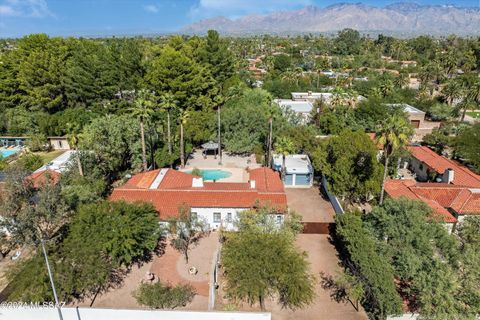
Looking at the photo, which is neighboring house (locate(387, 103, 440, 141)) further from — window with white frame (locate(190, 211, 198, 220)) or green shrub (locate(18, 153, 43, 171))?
green shrub (locate(18, 153, 43, 171))

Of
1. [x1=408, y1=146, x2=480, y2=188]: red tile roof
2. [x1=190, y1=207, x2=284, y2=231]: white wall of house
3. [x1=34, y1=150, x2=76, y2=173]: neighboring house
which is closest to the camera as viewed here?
[x1=190, y1=207, x2=284, y2=231]: white wall of house

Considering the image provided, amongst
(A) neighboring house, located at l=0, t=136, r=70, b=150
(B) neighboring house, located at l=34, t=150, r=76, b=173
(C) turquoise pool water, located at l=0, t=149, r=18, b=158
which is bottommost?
(C) turquoise pool water, located at l=0, t=149, r=18, b=158

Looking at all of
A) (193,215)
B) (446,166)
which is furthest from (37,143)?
(446,166)

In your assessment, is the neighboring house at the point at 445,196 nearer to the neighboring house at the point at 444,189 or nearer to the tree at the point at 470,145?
the neighboring house at the point at 444,189

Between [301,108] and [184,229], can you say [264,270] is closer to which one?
[184,229]

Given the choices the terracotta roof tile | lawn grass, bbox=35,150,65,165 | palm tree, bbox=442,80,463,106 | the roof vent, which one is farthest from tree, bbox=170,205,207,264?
palm tree, bbox=442,80,463,106

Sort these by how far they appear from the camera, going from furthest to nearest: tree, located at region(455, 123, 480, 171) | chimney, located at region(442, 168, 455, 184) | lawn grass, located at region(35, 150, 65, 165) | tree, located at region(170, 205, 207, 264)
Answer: lawn grass, located at region(35, 150, 65, 165)
tree, located at region(455, 123, 480, 171)
chimney, located at region(442, 168, 455, 184)
tree, located at region(170, 205, 207, 264)

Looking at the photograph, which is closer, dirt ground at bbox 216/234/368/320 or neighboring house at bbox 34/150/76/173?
dirt ground at bbox 216/234/368/320
